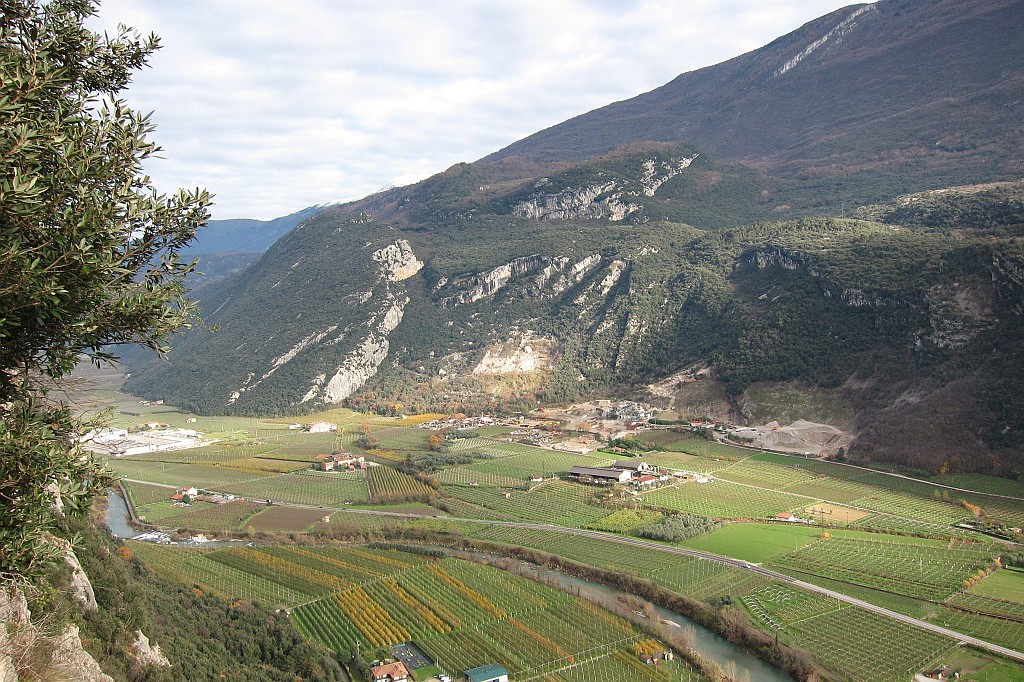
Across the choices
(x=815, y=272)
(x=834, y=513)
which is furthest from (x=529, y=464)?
(x=815, y=272)

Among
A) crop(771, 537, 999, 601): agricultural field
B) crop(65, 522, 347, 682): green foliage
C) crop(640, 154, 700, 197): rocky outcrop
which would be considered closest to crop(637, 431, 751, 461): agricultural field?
crop(771, 537, 999, 601): agricultural field

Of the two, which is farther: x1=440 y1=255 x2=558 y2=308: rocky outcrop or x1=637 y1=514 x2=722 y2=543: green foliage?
x1=440 y1=255 x2=558 y2=308: rocky outcrop

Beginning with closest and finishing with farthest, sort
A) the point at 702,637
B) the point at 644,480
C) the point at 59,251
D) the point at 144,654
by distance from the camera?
1. the point at 59,251
2. the point at 144,654
3. the point at 702,637
4. the point at 644,480

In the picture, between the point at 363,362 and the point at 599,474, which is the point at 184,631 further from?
the point at 363,362

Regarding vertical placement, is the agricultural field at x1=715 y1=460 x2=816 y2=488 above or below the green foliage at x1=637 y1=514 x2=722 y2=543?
below

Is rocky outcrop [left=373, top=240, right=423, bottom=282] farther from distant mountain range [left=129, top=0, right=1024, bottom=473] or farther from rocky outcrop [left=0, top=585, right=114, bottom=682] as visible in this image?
rocky outcrop [left=0, top=585, right=114, bottom=682]

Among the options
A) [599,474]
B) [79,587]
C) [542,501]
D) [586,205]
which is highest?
[586,205]

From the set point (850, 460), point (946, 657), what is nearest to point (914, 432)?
point (850, 460)
